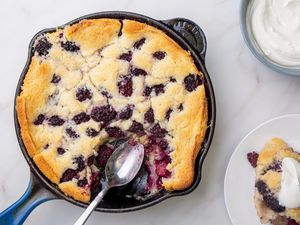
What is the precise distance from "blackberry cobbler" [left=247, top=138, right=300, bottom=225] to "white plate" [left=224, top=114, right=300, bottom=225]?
0.02 meters

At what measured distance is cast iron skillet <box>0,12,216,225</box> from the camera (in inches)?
69.0

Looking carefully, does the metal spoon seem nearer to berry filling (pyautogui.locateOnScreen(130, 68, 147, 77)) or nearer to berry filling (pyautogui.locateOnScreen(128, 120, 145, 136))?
berry filling (pyautogui.locateOnScreen(128, 120, 145, 136))

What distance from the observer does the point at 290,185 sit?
1.79 metres

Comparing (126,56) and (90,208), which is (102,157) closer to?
(90,208)

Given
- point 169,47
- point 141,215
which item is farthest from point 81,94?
point 141,215

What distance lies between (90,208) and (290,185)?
21.9 inches

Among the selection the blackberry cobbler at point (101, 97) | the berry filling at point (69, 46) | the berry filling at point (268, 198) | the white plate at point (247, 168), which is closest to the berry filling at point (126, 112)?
→ the blackberry cobbler at point (101, 97)

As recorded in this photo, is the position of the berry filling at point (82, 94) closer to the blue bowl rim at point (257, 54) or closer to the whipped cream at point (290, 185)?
the blue bowl rim at point (257, 54)

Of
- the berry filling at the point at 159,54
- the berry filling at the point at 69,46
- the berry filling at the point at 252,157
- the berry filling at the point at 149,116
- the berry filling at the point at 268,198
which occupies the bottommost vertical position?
the berry filling at the point at 268,198

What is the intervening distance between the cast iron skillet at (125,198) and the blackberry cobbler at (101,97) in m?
0.02

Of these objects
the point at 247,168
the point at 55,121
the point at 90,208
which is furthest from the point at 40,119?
the point at 247,168

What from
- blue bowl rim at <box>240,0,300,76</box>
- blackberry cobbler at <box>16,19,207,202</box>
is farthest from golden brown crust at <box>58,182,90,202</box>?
blue bowl rim at <box>240,0,300,76</box>

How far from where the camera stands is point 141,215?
1.89m

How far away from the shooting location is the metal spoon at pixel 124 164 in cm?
178
